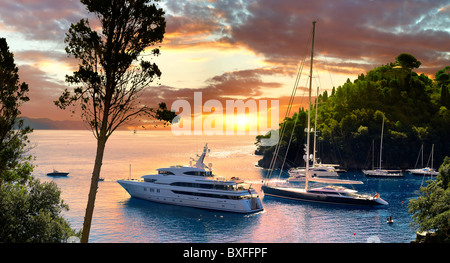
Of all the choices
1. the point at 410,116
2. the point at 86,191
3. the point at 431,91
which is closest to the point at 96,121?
the point at 86,191

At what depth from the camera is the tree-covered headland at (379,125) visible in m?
102

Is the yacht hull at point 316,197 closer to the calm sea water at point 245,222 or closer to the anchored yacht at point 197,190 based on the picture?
the calm sea water at point 245,222

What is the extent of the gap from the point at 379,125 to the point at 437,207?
85.3 meters

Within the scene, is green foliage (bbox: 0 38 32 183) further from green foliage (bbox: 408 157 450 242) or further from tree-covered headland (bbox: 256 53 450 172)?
tree-covered headland (bbox: 256 53 450 172)

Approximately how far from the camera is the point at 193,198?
48.6m

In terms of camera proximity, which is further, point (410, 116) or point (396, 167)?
point (410, 116)

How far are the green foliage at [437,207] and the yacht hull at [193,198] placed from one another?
20763mm

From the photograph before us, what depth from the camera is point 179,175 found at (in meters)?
50.4

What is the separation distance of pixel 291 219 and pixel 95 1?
113 ft

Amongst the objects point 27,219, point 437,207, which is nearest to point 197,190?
point 27,219

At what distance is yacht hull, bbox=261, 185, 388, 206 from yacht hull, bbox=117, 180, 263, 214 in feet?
25.7

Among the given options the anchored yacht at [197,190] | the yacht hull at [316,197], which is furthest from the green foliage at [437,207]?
the anchored yacht at [197,190]

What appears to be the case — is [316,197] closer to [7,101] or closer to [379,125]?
[7,101]
